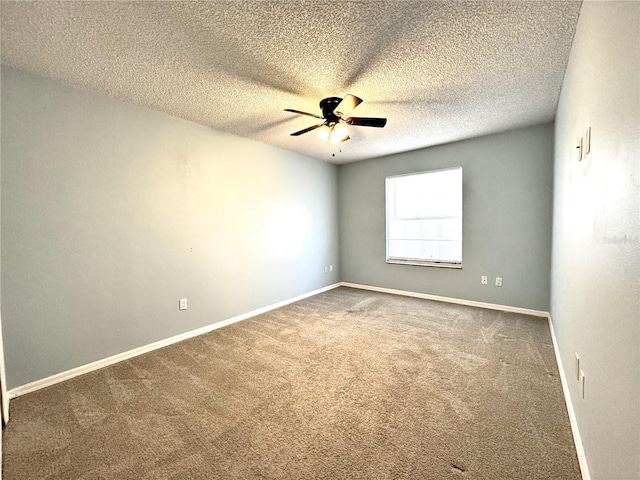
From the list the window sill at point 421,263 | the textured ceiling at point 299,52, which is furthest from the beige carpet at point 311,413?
the textured ceiling at point 299,52

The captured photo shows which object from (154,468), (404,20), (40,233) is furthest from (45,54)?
(154,468)

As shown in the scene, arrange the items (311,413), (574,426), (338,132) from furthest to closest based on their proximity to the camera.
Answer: (338,132)
(311,413)
(574,426)

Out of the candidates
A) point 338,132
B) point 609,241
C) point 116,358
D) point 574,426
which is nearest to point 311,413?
point 574,426

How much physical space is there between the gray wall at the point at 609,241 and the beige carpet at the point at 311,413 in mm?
413

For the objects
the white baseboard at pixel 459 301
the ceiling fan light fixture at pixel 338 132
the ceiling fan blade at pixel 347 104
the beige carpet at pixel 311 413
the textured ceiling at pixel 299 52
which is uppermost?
the textured ceiling at pixel 299 52

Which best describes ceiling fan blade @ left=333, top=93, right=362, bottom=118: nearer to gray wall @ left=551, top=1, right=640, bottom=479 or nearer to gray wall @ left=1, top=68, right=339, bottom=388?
gray wall @ left=551, top=1, right=640, bottom=479

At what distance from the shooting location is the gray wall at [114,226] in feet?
6.88

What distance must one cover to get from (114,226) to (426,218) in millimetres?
4278

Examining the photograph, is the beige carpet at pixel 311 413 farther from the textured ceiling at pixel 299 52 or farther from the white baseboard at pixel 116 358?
the textured ceiling at pixel 299 52

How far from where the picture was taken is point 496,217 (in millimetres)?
3799

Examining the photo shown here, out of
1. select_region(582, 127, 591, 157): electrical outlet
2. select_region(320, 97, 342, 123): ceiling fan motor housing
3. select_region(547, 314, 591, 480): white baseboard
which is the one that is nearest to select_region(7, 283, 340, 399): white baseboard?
select_region(320, 97, 342, 123): ceiling fan motor housing

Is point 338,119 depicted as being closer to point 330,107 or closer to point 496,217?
point 330,107

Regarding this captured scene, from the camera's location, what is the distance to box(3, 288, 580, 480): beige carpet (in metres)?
1.41

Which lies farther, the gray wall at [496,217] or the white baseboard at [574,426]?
the gray wall at [496,217]
